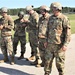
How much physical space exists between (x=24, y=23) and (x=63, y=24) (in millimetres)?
3239

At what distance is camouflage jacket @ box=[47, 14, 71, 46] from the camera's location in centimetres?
716

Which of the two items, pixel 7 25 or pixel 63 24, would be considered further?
pixel 7 25

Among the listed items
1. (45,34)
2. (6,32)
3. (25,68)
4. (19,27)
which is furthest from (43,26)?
(19,27)

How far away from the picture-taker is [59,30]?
23.8 ft

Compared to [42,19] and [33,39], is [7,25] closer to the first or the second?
[33,39]

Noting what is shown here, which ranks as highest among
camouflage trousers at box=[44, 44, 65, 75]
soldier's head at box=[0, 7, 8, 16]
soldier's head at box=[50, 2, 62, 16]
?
soldier's head at box=[50, 2, 62, 16]

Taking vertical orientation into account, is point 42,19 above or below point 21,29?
above

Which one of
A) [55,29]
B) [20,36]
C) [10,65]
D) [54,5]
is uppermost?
[54,5]

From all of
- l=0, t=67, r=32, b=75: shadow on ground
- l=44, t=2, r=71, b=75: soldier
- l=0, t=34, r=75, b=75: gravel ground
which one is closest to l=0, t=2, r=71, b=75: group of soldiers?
l=44, t=2, r=71, b=75: soldier

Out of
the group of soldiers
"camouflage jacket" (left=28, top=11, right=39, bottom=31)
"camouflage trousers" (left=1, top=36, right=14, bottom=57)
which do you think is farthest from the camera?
"camouflage trousers" (left=1, top=36, right=14, bottom=57)

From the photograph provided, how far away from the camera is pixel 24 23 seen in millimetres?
10242

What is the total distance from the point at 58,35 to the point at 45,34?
51cm

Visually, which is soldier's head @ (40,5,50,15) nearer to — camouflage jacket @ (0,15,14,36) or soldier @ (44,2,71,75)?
soldier @ (44,2,71,75)

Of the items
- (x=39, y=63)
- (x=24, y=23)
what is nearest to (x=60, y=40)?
(x=39, y=63)
